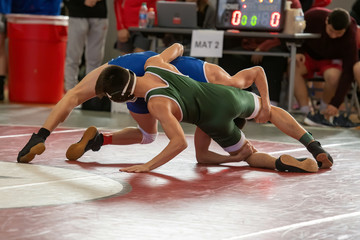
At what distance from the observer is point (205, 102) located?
171 inches

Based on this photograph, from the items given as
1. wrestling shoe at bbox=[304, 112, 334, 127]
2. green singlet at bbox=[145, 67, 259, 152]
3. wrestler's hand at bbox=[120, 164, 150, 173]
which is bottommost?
wrestling shoe at bbox=[304, 112, 334, 127]

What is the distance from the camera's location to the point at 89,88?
4668 mm

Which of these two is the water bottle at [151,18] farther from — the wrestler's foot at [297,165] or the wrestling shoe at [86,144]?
the wrestler's foot at [297,165]

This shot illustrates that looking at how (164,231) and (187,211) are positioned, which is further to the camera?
(187,211)

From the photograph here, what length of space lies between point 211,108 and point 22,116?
339 cm

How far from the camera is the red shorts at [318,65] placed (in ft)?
25.9

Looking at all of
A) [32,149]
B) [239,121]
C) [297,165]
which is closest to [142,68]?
[239,121]

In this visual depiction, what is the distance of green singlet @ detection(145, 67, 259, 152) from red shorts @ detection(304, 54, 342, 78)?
143 inches

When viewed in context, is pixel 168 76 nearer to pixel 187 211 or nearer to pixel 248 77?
pixel 248 77

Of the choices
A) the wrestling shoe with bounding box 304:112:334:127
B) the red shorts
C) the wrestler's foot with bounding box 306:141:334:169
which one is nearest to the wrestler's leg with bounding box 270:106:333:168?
the wrestler's foot with bounding box 306:141:334:169

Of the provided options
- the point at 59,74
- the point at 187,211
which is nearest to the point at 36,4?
the point at 59,74

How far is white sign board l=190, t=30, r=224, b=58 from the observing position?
25.5 ft

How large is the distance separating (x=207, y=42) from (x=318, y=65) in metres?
1.22

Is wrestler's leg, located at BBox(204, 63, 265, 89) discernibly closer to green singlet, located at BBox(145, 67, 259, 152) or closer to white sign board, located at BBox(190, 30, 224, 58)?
green singlet, located at BBox(145, 67, 259, 152)
